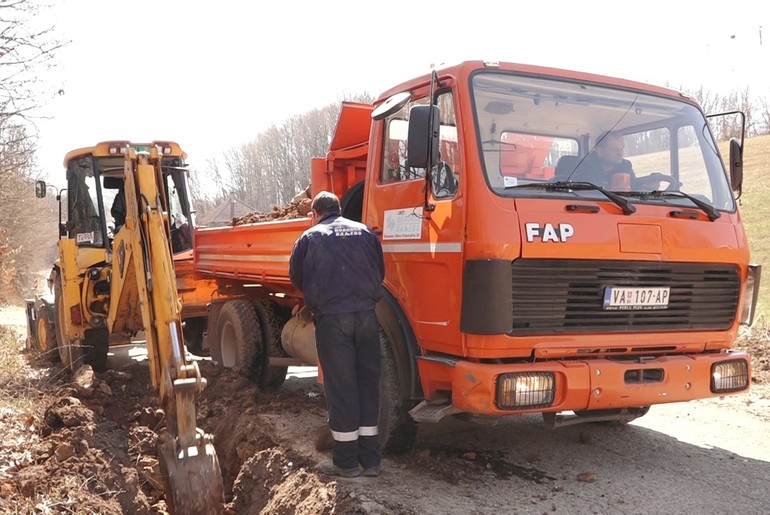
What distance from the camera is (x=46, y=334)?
959 centimetres

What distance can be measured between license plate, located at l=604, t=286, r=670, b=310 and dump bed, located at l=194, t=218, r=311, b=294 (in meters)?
2.35

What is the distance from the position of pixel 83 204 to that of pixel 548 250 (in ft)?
20.8

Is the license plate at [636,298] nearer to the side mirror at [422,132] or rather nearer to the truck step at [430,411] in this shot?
the truck step at [430,411]

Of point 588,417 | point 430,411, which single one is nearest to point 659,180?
point 588,417

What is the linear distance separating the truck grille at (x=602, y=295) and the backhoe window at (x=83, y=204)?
19.6ft

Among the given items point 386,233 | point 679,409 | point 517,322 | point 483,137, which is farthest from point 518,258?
point 679,409

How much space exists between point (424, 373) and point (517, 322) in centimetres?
75

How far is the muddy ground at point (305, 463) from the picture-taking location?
4129 mm

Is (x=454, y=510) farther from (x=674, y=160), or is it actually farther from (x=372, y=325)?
(x=674, y=160)

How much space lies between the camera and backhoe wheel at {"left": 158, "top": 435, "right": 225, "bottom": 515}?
4164 mm

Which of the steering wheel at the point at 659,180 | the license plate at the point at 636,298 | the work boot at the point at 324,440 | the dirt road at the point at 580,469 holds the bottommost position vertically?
the dirt road at the point at 580,469

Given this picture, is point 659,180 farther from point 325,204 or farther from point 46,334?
point 46,334

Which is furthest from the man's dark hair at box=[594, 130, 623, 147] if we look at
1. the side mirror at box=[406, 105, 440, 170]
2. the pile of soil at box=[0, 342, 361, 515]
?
the pile of soil at box=[0, 342, 361, 515]

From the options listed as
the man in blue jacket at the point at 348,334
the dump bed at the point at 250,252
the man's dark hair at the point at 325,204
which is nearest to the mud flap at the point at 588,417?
the man in blue jacket at the point at 348,334
